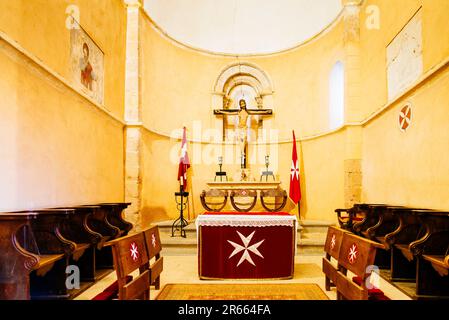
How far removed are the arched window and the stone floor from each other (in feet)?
13.0

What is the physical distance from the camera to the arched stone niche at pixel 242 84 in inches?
386

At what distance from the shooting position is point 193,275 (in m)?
4.62

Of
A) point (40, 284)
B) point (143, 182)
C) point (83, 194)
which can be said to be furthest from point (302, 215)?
point (40, 284)

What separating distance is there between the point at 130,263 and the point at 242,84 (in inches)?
341

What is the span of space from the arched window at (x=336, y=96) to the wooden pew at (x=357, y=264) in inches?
233

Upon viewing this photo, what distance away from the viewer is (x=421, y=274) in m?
3.61

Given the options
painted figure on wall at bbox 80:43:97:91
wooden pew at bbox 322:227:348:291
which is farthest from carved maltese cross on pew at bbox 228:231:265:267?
painted figure on wall at bbox 80:43:97:91

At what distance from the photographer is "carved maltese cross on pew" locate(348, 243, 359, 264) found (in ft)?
8.08

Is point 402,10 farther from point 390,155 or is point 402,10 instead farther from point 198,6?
point 198,6

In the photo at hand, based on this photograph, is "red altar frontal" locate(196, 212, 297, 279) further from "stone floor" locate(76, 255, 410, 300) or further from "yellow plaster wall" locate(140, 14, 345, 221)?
"yellow plaster wall" locate(140, 14, 345, 221)

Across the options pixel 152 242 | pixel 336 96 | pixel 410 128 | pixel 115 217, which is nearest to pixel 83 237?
pixel 115 217

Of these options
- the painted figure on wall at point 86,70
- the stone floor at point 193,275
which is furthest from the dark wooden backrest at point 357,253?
the painted figure on wall at point 86,70

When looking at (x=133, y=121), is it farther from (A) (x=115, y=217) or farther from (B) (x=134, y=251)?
(B) (x=134, y=251)

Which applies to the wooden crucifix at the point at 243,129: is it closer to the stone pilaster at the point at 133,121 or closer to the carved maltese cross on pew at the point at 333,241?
the stone pilaster at the point at 133,121
